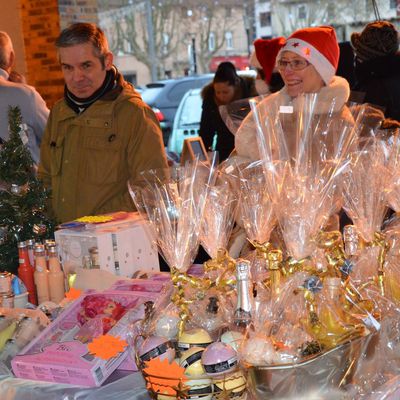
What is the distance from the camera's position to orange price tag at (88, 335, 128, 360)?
6.25 feet

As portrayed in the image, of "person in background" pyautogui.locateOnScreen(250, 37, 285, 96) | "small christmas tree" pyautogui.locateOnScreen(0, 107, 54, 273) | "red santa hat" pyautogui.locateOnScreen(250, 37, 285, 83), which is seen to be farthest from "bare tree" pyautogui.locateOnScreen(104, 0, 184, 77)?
"small christmas tree" pyautogui.locateOnScreen(0, 107, 54, 273)

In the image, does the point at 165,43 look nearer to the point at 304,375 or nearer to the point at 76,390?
the point at 76,390

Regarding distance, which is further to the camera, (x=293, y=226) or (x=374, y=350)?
(x=293, y=226)

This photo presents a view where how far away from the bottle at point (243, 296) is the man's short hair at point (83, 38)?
72.0 inches

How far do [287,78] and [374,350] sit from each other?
1.75 m

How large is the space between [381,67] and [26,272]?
2905 mm

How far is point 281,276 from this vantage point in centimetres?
188

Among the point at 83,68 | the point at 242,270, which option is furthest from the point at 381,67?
the point at 242,270

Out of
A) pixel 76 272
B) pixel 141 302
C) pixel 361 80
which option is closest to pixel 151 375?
pixel 141 302

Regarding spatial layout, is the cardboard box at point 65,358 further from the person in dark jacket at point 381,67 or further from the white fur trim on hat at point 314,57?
the person in dark jacket at point 381,67

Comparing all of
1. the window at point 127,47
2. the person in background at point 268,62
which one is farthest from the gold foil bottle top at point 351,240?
the window at point 127,47

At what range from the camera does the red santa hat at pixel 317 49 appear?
3.24 meters

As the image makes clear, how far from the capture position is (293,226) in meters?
1.94

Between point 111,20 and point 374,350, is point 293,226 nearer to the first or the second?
point 374,350
